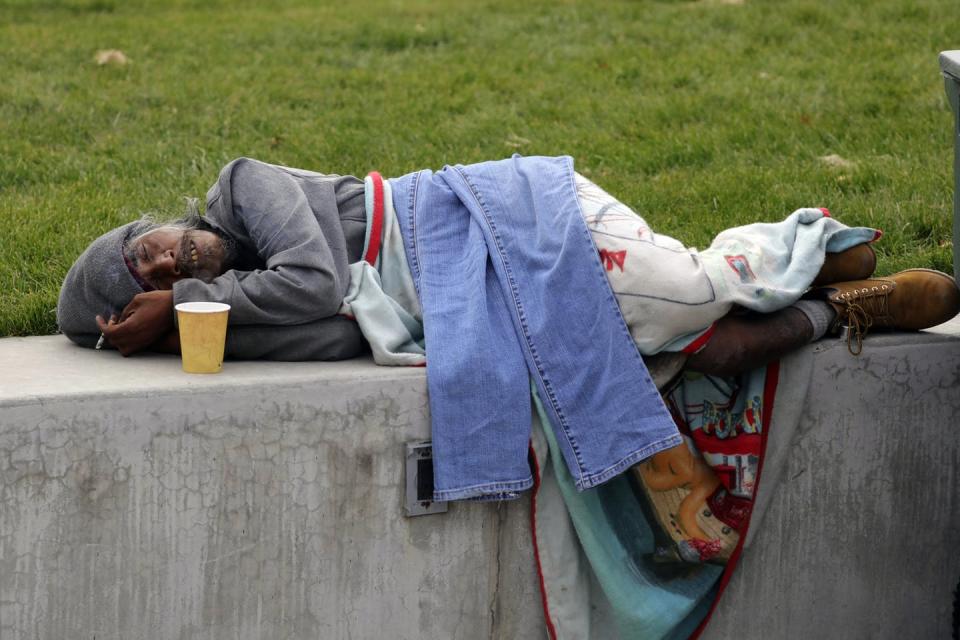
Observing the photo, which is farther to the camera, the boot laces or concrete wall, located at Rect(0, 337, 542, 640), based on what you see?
the boot laces

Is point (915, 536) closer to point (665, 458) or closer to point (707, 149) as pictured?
point (665, 458)

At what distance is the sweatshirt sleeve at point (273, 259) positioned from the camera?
2766 millimetres

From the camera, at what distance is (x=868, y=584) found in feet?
10.8

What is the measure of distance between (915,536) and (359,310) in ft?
5.38

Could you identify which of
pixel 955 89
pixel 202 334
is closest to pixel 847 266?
pixel 955 89

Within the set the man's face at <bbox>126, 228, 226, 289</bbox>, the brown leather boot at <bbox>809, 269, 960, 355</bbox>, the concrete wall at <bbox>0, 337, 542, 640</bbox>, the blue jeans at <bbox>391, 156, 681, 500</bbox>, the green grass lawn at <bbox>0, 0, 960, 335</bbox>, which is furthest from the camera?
the green grass lawn at <bbox>0, 0, 960, 335</bbox>

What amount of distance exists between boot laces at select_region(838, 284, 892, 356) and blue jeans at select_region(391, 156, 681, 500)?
60 centimetres

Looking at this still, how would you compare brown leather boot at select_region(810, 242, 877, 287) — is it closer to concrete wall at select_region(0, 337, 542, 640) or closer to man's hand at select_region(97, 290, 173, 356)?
concrete wall at select_region(0, 337, 542, 640)

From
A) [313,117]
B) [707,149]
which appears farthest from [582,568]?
[313,117]

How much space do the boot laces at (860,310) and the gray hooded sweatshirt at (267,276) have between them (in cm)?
122

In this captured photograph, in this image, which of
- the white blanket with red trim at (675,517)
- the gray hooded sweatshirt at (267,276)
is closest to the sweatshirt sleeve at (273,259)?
the gray hooded sweatshirt at (267,276)

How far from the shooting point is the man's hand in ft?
9.06

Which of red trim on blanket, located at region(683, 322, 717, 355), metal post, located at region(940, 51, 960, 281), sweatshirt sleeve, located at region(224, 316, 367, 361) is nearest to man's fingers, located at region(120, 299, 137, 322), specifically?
sweatshirt sleeve, located at region(224, 316, 367, 361)

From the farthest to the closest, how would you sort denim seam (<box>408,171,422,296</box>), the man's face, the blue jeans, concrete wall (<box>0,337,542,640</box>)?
denim seam (<box>408,171,422,296</box>) < the man's face < the blue jeans < concrete wall (<box>0,337,542,640</box>)
